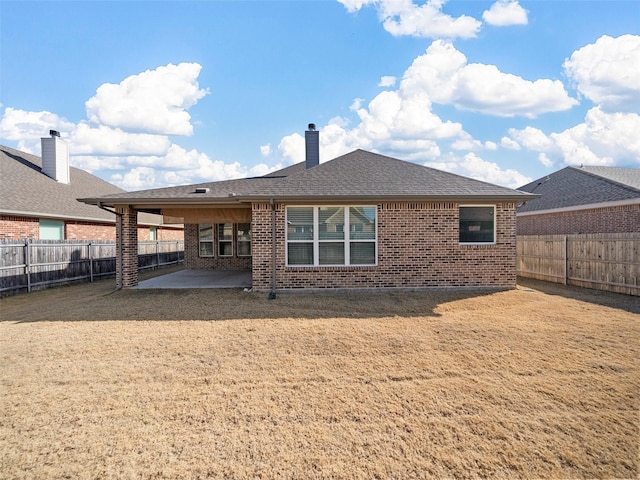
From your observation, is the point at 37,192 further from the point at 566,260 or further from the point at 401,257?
the point at 566,260

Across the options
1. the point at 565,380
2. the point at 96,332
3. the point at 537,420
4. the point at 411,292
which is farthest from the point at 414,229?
the point at 96,332

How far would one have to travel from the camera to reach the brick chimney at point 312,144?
16.8 m

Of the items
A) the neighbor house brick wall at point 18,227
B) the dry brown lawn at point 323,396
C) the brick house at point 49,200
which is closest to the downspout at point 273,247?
the dry brown lawn at point 323,396

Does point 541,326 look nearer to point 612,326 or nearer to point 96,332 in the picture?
point 612,326

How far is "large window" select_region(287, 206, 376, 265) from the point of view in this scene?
34.6 ft

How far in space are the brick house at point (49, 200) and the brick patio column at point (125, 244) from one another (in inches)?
169

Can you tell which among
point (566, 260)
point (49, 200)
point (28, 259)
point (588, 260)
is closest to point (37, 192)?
point (49, 200)

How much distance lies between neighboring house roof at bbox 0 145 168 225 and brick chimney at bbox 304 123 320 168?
988cm

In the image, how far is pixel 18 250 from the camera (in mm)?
11555

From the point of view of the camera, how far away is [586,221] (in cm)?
1483

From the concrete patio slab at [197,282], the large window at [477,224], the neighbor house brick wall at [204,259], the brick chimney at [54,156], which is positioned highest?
the brick chimney at [54,156]

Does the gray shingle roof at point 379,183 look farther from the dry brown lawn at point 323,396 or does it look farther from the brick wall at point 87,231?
the brick wall at point 87,231

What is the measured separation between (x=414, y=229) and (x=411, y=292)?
1.76 m

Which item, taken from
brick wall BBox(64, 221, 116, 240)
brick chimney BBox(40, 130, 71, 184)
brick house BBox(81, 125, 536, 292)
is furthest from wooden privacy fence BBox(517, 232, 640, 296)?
brick chimney BBox(40, 130, 71, 184)
